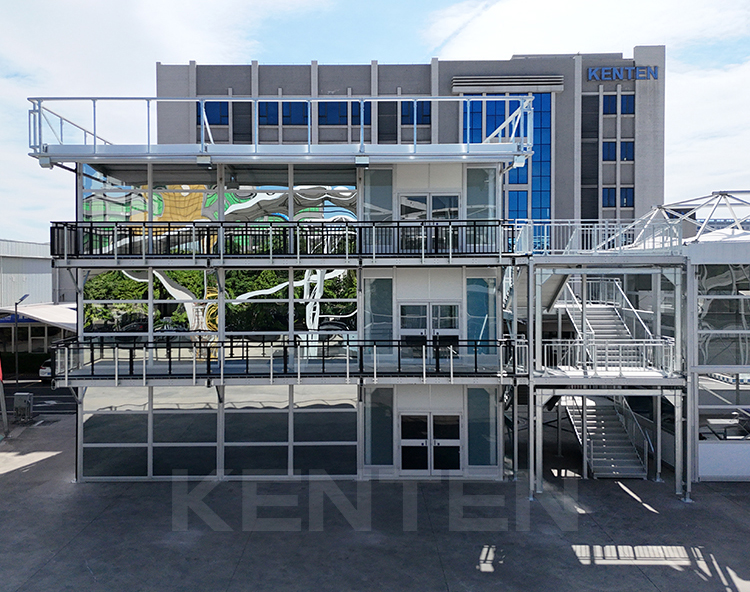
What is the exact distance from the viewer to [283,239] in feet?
50.8

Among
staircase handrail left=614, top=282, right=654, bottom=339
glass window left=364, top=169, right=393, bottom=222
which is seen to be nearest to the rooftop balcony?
glass window left=364, top=169, right=393, bottom=222

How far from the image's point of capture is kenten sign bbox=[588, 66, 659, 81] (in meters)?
42.3

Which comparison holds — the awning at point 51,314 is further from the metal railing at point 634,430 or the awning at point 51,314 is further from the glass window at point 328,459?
the metal railing at point 634,430

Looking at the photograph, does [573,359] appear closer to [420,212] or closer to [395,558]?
[420,212]

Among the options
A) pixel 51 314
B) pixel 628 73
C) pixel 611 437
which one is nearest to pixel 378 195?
pixel 611 437

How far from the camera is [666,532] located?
40.8ft

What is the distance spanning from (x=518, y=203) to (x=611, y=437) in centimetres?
2642

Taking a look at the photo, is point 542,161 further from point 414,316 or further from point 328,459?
point 328,459

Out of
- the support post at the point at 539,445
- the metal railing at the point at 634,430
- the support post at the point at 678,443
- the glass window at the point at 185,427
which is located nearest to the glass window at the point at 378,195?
the support post at the point at 539,445

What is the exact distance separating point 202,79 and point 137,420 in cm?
3473

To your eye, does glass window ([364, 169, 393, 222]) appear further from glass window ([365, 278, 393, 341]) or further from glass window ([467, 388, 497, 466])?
glass window ([467, 388, 497, 466])

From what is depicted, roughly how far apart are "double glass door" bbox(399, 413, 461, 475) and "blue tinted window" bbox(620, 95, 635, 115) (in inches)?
1405

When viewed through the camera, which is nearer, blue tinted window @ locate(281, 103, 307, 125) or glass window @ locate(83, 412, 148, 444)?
glass window @ locate(83, 412, 148, 444)

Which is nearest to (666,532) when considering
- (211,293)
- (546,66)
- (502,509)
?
(502,509)
